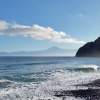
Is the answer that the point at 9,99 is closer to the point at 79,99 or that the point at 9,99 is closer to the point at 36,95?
the point at 36,95

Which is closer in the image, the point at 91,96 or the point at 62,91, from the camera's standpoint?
the point at 91,96

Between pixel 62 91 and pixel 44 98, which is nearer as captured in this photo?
pixel 44 98

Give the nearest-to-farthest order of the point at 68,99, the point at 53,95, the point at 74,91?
1. the point at 68,99
2. the point at 53,95
3. the point at 74,91

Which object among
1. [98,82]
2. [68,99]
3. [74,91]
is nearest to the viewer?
[68,99]

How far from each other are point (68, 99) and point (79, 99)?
1004 millimetres

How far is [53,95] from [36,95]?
169 centimetres

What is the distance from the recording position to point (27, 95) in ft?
89.7

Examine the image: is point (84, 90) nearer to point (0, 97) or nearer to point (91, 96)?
point (91, 96)

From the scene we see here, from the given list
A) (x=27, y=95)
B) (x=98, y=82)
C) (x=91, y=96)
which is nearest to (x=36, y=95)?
(x=27, y=95)

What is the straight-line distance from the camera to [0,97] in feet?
86.1

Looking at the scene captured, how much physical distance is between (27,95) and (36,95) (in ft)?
2.91

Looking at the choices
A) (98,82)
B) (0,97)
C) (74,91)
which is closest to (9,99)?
(0,97)

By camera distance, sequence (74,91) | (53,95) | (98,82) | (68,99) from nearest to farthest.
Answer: (68,99)
(53,95)
(74,91)
(98,82)

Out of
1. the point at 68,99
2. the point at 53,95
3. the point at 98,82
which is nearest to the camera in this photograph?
the point at 68,99
